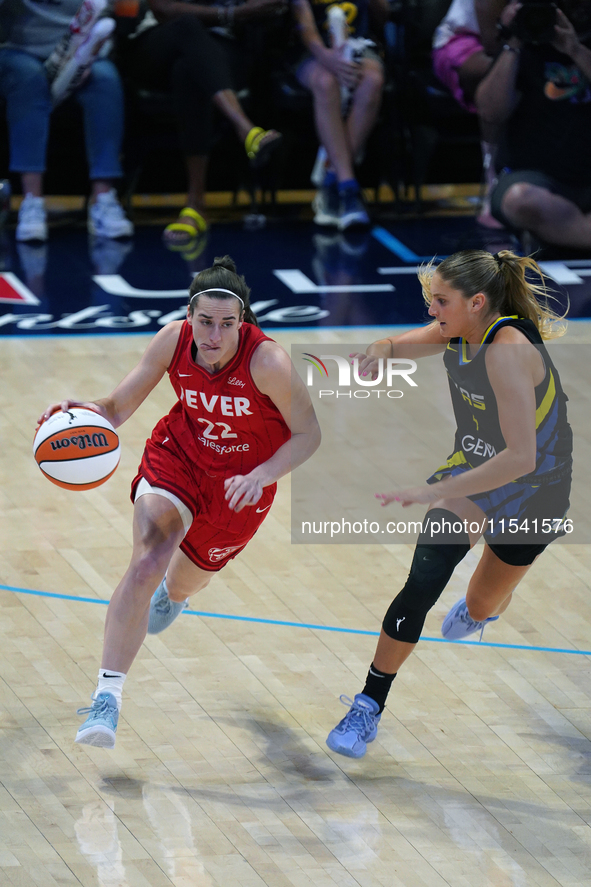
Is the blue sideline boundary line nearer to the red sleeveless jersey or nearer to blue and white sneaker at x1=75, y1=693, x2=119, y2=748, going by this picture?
the red sleeveless jersey

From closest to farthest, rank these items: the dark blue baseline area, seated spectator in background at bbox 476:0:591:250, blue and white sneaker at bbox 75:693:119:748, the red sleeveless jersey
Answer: blue and white sneaker at bbox 75:693:119:748
the red sleeveless jersey
the dark blue baseline area
seated spectator in background at bbox 476:0:591:250

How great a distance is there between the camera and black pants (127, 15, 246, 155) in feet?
28.0

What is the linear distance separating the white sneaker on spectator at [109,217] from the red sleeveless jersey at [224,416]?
526cm

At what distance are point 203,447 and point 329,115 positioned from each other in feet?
18.4

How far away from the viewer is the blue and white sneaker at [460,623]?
12.9 feet

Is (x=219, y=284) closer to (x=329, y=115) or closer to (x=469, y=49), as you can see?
(x=329, y=115)

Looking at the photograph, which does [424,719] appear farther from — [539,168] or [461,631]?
[539,168]

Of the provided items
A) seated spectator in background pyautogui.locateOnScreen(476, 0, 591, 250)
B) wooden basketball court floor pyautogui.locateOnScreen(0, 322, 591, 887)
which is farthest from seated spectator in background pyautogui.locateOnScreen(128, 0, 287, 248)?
wooden basketball court floor pyautogui.locateOnScreen(0, 322, 591, 887)

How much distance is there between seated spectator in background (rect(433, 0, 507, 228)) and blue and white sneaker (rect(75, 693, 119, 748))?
20.4 ft

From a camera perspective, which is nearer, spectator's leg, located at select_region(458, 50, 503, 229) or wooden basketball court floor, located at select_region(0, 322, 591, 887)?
wooden basketball court floor, located at select_region(0, 322, 591, 887)

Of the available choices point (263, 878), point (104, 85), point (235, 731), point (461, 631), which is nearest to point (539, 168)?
point (104, 85)

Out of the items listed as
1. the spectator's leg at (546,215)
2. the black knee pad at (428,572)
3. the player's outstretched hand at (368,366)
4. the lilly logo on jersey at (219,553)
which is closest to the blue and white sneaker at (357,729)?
the black knee pad at (428,572)

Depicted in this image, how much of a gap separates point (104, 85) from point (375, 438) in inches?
158

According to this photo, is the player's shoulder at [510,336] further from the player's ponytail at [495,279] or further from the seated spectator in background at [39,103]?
the seated spectator in background at [39,103]
